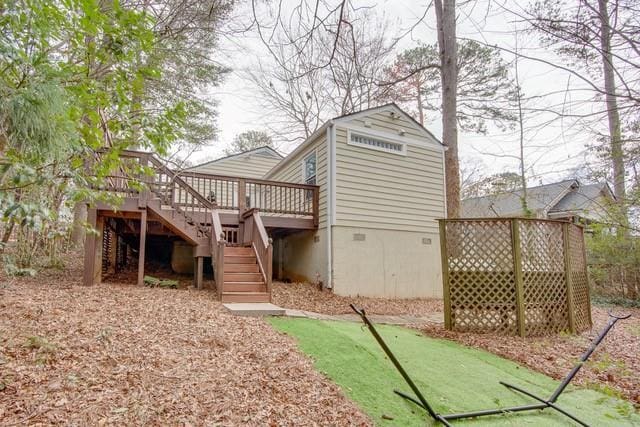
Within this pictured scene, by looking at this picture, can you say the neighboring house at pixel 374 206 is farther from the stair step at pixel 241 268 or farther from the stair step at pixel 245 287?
the stair step at pixel 245 287

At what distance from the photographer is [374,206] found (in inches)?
368

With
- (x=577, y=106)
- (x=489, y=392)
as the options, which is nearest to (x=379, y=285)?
(x=489, y=392)

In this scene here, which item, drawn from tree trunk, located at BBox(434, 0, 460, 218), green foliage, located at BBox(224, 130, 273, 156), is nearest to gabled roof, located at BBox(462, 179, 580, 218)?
tree trunk, located at BBox(434, 0, 460, 218)

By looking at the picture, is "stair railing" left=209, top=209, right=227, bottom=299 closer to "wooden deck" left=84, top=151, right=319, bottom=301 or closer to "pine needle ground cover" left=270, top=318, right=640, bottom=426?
"wooden deck" left=84, top=151, right=319, bottom=301

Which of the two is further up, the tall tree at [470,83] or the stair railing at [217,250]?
the tall tree at [470,83]

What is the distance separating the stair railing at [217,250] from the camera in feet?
21.3

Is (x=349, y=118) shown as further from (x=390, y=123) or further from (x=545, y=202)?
(x=545, y=202)

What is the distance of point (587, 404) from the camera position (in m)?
3.31

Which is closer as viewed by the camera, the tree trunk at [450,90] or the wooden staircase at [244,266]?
the wooden staircase at [244,266]

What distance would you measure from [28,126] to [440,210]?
31.7 feet

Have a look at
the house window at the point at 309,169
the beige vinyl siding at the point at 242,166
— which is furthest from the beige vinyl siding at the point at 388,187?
the beige vinyl siding at the point at 242,166

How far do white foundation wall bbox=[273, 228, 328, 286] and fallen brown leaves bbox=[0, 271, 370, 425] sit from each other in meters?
4.42

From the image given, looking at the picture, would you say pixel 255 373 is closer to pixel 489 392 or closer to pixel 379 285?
pixel 489 392

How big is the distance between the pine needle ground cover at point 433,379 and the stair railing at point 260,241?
194 cm
